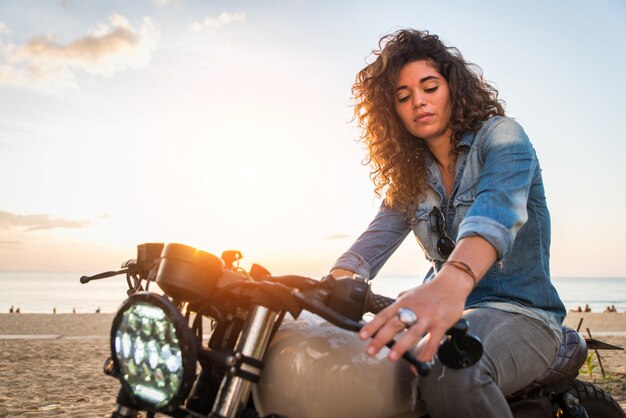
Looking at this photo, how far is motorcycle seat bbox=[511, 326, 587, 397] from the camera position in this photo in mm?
2289

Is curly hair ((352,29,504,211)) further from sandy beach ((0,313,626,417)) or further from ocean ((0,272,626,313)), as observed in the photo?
ocean ((0,272,626,313))

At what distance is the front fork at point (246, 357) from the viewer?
1.41m

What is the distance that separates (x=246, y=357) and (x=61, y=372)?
325 inches

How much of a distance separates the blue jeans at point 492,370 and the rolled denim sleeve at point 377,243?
693 millimetres

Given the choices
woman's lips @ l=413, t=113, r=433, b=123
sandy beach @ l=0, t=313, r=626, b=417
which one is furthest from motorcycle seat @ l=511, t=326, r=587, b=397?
sandy beach @ l=0, t=313, r=626, b=417

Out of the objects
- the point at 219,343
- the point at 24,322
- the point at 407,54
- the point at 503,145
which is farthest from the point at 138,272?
the point at 24,322

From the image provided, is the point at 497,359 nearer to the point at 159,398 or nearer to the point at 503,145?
the point at 503,145

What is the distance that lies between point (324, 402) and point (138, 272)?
826 millimetres

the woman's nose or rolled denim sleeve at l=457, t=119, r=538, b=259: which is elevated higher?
the woman's nose

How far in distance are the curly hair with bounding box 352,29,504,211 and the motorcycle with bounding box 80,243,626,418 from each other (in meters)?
1.15

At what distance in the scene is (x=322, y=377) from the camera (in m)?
1.62

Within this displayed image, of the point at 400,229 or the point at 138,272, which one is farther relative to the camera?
the point at 400,229

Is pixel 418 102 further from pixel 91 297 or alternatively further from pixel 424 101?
pixel 91 297

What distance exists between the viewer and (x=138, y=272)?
2.06m
